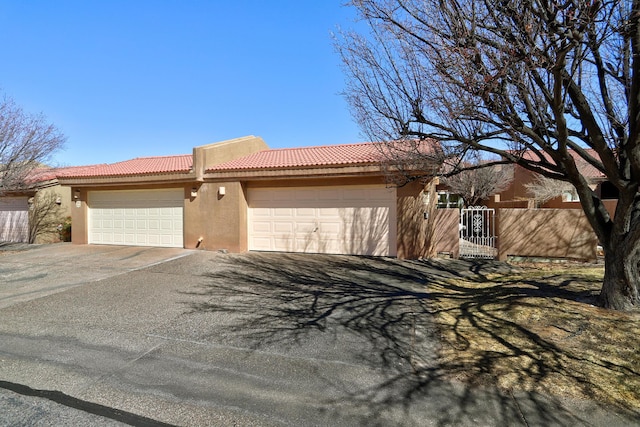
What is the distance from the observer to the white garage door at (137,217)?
41.7 ft

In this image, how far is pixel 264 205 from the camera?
12055 mm

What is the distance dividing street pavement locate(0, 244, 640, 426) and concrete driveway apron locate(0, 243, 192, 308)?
0.09 m

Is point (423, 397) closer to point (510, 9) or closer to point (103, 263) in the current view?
point (510, 9)

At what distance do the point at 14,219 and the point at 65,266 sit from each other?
9.94 metres

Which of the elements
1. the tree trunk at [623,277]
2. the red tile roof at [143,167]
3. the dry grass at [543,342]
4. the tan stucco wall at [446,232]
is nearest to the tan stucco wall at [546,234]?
the tan stucco wall at [446,232]

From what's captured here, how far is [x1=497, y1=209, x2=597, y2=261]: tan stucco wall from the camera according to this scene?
33.1 ft

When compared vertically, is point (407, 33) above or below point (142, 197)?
above

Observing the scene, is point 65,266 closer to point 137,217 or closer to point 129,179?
point 137,217

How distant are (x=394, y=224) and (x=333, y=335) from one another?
21.2 ft

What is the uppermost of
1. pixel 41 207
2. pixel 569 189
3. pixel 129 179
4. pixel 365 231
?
pixel 569 189

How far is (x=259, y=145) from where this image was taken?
16.0m

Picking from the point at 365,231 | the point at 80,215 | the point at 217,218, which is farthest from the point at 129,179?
the point at 365,231

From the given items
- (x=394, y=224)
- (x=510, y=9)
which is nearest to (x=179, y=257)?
(x=394, y=224)

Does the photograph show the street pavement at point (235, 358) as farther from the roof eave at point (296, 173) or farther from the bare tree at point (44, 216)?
the bare tree at point (44, 216)
